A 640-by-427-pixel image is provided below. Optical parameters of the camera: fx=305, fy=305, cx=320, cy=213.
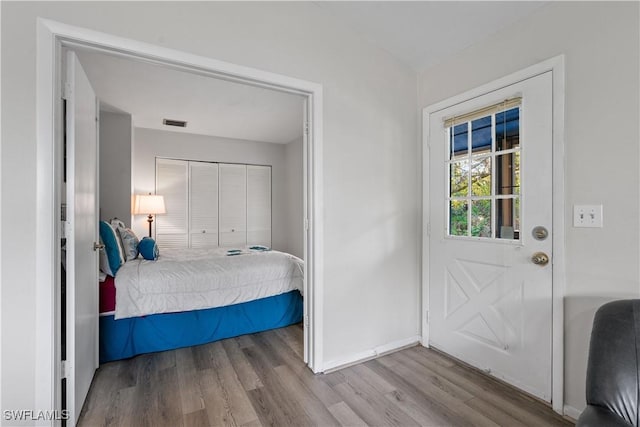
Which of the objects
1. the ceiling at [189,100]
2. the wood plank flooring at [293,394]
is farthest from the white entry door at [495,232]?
the ceiling at [189,100]

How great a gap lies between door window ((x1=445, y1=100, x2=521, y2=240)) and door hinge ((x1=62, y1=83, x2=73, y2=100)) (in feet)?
8.09

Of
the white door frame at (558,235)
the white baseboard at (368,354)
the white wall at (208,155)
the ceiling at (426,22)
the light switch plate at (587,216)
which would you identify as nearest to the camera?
the light switch plate at (587,216)

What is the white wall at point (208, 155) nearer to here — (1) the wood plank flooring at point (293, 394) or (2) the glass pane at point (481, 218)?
(1) the wood plank flooring at point (293, 394)

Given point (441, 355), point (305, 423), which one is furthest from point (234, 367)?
point (441, 355)

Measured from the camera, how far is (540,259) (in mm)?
1850

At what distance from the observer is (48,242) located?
56.9 inches

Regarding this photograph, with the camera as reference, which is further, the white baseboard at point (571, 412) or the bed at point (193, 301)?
the bed at point (193, 301)

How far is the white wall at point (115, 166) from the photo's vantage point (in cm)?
371

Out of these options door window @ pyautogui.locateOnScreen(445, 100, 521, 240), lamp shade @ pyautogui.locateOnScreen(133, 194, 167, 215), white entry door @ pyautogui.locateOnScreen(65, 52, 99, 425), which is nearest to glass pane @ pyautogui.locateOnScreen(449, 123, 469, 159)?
door window @ pyautogui.locateOnScreen(445, 100, 521, 240)

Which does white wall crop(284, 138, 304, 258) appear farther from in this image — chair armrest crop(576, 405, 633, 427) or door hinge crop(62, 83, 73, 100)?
chair armrest crop(576, 405, 633, 427)

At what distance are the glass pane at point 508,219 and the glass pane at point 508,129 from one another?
14.6 inches

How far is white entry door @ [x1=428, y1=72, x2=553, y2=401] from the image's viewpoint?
1863 mm

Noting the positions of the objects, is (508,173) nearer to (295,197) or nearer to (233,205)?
(295,197)

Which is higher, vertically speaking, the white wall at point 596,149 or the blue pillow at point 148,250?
the white wall at point 596,149
